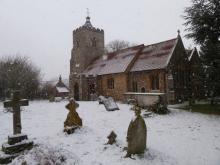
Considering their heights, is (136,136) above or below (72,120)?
below

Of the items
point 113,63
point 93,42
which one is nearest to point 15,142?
point 113,63

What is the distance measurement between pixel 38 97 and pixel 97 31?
56.1ft

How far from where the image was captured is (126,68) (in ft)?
98.2

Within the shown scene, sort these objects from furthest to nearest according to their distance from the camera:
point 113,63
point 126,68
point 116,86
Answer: point 113,63
point 116,86
point 126,68

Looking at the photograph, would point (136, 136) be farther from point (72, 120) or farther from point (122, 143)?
point (72, 120)

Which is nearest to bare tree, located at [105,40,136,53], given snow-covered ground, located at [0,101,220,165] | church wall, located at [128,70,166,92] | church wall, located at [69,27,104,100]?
church wall, located at [69,27,104,100]

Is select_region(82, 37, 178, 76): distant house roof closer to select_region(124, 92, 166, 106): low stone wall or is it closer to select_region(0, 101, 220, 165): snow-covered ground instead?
select_region(124, 92, 166, 106): low stone wall

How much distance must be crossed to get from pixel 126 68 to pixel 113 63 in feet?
15.2

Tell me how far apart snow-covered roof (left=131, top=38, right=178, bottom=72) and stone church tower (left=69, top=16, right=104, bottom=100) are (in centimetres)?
1217

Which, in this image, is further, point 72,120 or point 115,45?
point 115,45

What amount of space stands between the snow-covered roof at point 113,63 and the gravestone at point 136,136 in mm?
22011

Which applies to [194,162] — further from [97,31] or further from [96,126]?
[97,31]

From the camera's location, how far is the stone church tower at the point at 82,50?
39656 millimetres

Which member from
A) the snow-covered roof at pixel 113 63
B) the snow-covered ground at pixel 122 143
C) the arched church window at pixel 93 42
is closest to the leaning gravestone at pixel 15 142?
the snow-covered ground at pixel 122 143
